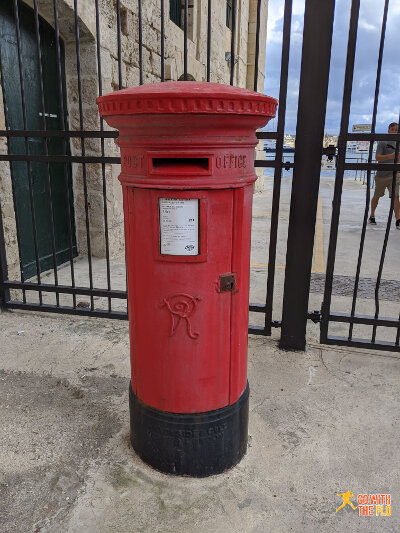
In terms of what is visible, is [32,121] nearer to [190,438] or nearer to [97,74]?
[97,74]

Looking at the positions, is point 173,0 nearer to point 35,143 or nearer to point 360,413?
point 35,143

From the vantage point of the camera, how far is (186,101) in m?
1.61

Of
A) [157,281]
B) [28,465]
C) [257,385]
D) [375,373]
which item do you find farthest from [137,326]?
[375,373]

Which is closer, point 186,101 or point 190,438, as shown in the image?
point 186,101

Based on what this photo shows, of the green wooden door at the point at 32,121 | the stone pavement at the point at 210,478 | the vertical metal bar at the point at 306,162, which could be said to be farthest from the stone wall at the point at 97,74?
the vertical metal bar at the point at 306,162

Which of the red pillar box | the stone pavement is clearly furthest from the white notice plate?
the stone pavement

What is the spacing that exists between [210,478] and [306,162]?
7.04 ft

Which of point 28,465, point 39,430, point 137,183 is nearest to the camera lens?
point 137,183

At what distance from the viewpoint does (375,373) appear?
3164 mm

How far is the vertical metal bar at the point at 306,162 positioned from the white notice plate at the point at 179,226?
1561mm

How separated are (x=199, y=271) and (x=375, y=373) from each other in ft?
6.51

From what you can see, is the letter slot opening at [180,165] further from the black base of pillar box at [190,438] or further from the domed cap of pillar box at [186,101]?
the black base of pillar box at [190,438]

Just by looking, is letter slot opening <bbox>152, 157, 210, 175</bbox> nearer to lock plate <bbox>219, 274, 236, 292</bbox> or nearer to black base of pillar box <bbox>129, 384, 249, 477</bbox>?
lock plate <bbox>219, 274, 236, 292</bbox>

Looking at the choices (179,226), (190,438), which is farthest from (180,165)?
(190,438)
